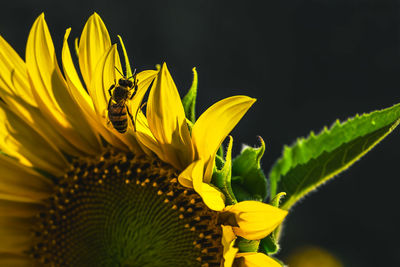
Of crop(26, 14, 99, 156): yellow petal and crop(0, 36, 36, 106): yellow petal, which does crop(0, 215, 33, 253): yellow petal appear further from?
crop(0, 36, 36, 106): yellow petal

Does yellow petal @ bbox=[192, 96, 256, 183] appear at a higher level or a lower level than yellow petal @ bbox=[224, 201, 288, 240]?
higher

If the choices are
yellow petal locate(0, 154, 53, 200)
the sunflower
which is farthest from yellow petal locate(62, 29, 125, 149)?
yellow petal locate(0, 154, 53, 200)

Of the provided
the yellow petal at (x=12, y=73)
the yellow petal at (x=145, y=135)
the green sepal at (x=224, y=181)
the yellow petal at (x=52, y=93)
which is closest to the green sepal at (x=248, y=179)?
the green sepal at (x=224, y=181)

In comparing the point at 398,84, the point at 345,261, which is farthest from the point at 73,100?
the point at 398,84

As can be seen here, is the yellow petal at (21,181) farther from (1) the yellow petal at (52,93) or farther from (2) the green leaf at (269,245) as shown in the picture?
(2) the green leaf at (269,245)

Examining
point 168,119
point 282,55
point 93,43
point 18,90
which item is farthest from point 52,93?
point 282,55

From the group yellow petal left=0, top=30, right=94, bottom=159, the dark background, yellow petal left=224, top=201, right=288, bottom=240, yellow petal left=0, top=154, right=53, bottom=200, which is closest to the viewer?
yellow petal left=224, top=201, right=288, bottom=240
